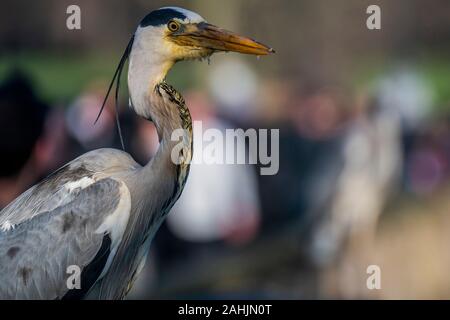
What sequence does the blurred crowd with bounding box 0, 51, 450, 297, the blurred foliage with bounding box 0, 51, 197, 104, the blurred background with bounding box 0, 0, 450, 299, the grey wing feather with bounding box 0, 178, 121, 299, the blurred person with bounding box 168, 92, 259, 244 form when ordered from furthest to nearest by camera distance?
the blurred foliage with bounding box 0, 51, 197, 104, the blurred person with bounding box 168, 92, 259, 244, the blurred background with bounding box 0, 0, 450, 299, the blurred crowd with bounding box 0, 51, 450, 297, the grey wing feather with bounding box 0, 178, 121, 299

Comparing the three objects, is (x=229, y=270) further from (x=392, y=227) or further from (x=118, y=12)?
(x=118, y=12)

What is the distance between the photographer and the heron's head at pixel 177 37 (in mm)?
3592

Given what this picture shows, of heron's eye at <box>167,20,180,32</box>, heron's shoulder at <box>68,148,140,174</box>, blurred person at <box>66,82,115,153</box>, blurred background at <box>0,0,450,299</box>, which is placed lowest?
blurred background at <box>0,0,450,299</box>

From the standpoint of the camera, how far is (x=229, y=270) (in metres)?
6.73

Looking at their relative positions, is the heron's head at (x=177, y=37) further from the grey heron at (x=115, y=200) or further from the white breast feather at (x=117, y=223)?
the white breast feather at (x=117, y=223)

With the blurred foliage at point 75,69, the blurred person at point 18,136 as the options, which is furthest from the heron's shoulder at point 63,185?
the blurred foliage at point 75,69

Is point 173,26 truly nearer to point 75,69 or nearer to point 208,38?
point 208,38

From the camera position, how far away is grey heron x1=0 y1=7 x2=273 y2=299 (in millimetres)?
3365

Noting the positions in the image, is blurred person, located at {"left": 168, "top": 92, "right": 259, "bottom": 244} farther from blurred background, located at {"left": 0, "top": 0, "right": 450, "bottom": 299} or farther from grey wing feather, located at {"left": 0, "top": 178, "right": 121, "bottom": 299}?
grey wing feather, located at {"left": 0, "top": 178, "right": 121, "bottom": 299}

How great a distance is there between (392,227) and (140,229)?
11.5 feet

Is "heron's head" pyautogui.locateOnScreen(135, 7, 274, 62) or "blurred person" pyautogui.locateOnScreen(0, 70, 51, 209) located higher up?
"heron's head" pyautogui.locateOnScreen(135, 7, 274, 62)

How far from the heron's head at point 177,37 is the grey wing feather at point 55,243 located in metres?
0.48

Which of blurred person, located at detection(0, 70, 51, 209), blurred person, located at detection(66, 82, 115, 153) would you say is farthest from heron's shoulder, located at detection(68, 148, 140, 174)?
blurred person, located at detection(66, 82, 115, 153)
